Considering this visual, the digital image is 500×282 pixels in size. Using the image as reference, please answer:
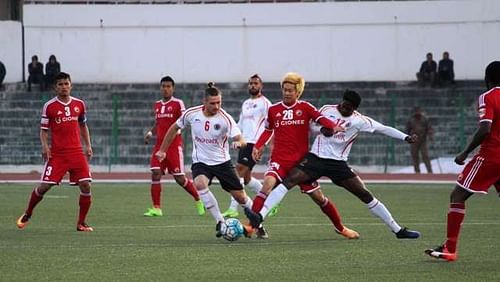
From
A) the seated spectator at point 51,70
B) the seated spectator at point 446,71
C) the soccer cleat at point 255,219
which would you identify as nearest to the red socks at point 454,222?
the soccer cleat at point 255,219

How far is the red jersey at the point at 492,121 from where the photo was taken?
43.6ft

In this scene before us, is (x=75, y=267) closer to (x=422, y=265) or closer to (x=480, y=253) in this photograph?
(x=422, y=265)

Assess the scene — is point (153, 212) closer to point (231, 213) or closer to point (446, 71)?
point (231, 213)

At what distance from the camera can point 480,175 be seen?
1348 cm

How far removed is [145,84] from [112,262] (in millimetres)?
31514

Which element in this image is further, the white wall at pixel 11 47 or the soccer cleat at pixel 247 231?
the white wall at pixel 11 47

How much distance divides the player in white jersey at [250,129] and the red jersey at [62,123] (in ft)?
11.9

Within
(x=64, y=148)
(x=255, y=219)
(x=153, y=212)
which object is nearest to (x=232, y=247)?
(x=255, y=219)

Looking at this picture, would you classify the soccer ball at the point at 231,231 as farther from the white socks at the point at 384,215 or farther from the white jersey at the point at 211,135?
the white socks at the point at 384,215

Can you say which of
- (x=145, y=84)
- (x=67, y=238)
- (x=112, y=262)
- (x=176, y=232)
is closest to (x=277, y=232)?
(x=176, y=232)

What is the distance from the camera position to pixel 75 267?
512 inches

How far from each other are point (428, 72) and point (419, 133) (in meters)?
6.03

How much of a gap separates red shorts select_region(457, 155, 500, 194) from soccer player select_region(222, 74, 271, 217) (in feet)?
24.4

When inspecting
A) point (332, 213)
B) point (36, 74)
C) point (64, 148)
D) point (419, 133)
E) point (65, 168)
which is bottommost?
point (419, 133)
